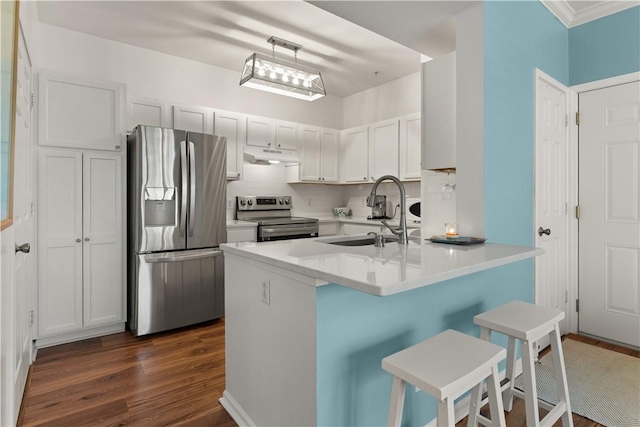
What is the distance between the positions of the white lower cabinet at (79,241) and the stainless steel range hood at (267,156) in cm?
151

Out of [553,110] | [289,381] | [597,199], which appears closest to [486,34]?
[553,110]

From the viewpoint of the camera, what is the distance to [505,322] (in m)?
1.65

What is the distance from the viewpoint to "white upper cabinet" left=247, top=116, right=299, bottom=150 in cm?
439

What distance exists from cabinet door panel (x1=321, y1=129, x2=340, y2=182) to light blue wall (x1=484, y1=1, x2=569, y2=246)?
291 cm

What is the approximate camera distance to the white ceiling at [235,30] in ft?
9.93

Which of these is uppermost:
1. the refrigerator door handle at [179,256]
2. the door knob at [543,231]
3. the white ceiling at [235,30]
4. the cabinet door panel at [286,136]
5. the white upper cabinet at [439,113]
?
the white ceiling at [235,30]

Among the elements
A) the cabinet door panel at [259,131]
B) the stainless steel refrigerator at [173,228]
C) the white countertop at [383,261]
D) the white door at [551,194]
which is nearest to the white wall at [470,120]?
the white countertop at [383,261]

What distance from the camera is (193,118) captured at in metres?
3.89

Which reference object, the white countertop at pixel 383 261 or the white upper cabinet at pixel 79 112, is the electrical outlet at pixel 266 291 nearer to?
the white countertop at pixel 383 261

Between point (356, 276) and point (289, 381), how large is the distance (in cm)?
68

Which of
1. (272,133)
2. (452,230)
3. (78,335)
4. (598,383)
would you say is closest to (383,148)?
(272,133)

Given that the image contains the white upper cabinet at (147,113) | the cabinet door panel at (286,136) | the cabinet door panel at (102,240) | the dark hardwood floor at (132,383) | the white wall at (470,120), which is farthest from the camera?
the cabinet door panel at (286,136)

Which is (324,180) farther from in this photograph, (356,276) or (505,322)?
(356,276)

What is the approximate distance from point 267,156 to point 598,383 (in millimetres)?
3694
